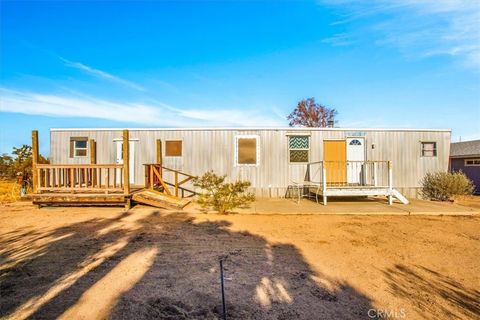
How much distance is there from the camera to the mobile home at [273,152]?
37.0 ft

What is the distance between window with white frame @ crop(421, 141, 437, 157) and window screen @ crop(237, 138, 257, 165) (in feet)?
23.9

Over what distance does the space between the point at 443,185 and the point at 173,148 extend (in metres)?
11.1

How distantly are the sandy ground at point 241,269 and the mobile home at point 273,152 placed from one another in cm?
456

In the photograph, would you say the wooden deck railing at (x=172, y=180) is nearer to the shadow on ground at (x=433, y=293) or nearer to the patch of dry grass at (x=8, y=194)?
the patch of dry grass at (x=8, y=194)

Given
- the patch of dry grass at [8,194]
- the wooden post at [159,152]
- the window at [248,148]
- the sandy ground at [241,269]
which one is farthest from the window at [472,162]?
the patch of dry grass at [8,194]

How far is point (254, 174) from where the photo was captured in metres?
11.3

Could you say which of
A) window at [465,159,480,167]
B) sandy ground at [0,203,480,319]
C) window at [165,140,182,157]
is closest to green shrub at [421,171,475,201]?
sandy ground at [0,203,480,319]

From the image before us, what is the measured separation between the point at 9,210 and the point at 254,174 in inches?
333

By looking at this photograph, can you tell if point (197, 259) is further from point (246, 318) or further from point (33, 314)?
point (33, 314)

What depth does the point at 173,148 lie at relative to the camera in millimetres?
11453

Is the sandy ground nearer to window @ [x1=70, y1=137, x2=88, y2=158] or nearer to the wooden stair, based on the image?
the wooden stair

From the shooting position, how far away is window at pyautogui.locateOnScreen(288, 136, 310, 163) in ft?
37.2

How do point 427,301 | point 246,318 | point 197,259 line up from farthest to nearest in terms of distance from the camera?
point 197,259
point 427,301
point 246,318

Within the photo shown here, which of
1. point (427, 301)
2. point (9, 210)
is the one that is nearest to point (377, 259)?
point (427, 301)
